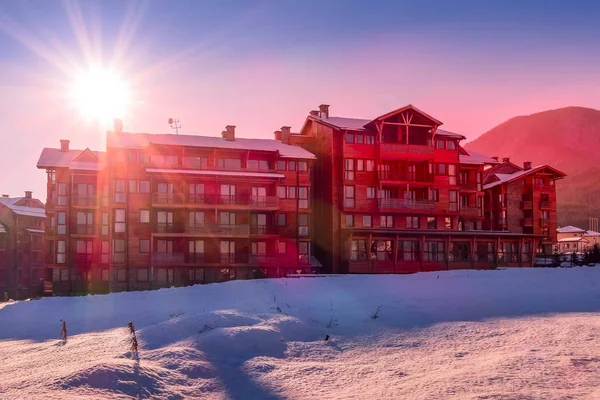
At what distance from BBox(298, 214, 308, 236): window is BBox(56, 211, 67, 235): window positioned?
19436mm

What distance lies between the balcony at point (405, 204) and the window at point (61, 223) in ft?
86.0

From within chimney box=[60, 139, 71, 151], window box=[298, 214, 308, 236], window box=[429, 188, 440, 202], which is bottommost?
window box=[298, 214, 308, 236]

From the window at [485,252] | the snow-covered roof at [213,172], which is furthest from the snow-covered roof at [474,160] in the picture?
the snow-covered roof at [213,172]

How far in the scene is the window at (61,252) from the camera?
1727 inches

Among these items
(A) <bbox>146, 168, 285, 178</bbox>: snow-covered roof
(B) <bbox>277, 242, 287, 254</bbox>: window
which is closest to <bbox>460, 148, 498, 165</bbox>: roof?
(B) <bbox>277, 242, 287, 254</bbox>: window

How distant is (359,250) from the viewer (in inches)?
1683

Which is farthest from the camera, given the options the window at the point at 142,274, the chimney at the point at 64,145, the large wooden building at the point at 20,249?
the large wooden building at the point at 20,249

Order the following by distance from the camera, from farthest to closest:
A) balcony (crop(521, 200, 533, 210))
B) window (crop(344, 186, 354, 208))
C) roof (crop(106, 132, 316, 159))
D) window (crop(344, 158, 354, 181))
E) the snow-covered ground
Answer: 1. balcony (crop(521, 200, 533, 210))
2. window (crop(344, 158, 354, 181))
3. window (crop(344, 186, 354, 208))
4. roof (crop(106, 132, 316, 159))
5. the snow-covered ground

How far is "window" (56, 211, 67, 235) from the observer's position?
44250mm

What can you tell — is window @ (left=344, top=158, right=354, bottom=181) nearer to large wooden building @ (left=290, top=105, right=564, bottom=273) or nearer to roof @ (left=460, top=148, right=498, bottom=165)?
large wooden building @ (left=290, top=105, right=564, bottom=273)

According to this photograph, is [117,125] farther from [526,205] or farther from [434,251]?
[526,205]

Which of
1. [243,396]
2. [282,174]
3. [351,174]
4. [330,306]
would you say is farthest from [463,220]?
[243,396]

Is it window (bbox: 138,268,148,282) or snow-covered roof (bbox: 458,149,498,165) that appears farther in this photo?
snow-covered roof (bbox: 458,149,498,165)

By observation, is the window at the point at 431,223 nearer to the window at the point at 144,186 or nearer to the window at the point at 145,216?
the window at the point at 145,216
